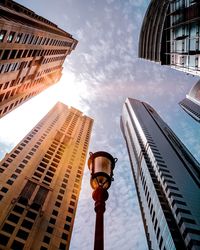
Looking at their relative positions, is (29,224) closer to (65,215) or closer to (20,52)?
(65,215)

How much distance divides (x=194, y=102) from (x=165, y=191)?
97757mm

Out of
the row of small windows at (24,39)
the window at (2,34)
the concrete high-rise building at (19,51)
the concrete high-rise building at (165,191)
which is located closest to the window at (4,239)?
the concrete high-rise building at (19,51)

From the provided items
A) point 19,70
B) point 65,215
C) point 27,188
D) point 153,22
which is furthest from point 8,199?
point 153,22

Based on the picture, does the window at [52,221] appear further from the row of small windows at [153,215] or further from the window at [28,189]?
the row of small windows at [153,215]

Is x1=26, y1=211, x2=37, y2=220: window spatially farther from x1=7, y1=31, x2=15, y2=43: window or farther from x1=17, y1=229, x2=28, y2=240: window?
x1=7, y1=31, x2=15, y2=43: window

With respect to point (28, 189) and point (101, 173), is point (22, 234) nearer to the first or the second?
point (28, 189)

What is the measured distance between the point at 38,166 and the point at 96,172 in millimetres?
69115

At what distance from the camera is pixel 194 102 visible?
6658 inches

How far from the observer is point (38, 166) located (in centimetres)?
7312

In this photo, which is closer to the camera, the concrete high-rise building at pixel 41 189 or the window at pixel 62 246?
the window at pixel 62 246

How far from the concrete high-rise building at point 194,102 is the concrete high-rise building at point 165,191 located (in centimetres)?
2858

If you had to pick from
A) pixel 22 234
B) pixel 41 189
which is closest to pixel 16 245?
pixel 22 234

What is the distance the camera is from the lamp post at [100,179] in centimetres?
632

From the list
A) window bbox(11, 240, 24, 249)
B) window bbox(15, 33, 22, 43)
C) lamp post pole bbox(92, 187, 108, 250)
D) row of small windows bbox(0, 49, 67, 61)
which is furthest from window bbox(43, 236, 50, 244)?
lamp post pole bbox(92, 187, 108, 250)
